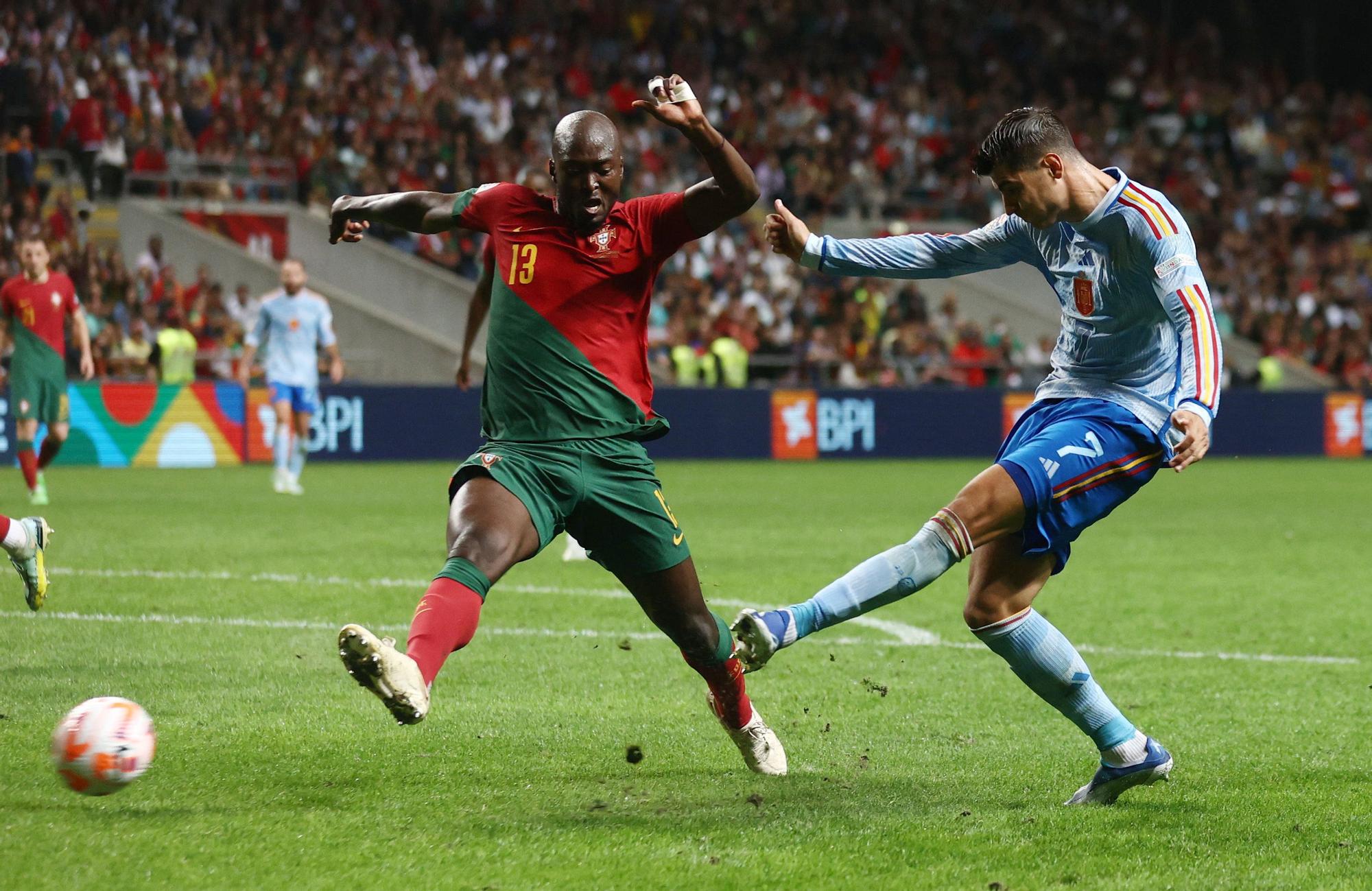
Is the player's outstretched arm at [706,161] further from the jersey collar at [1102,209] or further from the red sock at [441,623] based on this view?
the red sock at [441,623]

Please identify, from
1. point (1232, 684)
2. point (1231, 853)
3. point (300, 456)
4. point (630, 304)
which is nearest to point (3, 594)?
point (630, 304)

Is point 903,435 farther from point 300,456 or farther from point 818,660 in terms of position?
point 818,660

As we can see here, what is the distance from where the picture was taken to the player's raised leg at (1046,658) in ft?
15.9

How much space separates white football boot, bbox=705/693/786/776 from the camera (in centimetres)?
513

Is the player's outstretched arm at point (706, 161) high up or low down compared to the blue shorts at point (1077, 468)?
up

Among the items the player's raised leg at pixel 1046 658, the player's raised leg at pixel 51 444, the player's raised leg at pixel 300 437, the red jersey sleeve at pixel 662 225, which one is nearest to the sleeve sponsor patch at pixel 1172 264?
the player's raised leg at pixel 1046 658

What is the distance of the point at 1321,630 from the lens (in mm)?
8539

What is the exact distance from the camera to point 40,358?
584 inches

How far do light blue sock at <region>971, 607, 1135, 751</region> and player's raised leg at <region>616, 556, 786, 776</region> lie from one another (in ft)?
2.50

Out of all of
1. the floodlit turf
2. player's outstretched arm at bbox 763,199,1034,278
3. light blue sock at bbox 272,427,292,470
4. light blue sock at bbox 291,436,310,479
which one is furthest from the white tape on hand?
light blue sock at bbox 272,427,292,470

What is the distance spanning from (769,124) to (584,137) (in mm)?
26368

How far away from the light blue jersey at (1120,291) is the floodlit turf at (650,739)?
123 cm

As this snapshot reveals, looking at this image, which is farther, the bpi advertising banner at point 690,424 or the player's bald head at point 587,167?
the bpi advertising banner at point 690,424

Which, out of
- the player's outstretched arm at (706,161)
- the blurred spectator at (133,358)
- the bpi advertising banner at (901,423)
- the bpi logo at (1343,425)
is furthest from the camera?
the bpi logo at (1343,425)
